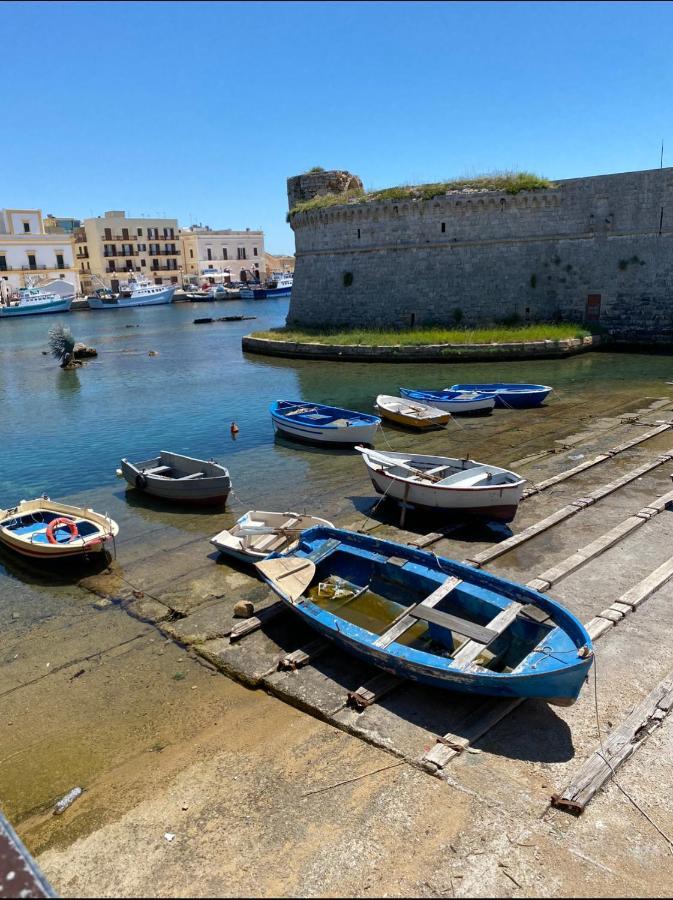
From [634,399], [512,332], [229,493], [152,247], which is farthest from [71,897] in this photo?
[152,247]

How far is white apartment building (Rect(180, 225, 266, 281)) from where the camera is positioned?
84.4 m

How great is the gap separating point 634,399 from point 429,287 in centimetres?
1205

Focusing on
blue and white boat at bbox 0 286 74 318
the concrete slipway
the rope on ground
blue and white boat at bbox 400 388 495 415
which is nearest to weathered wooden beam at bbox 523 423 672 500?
the concrete slipway

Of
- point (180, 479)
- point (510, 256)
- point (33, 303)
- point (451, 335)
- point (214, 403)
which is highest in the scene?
point (510, 256)

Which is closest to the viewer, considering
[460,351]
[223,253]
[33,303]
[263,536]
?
[263,536]

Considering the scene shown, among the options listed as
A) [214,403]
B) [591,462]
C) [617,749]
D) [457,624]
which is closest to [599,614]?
[457,624]

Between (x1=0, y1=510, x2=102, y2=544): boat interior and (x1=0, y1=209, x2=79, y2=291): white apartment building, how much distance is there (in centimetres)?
6887

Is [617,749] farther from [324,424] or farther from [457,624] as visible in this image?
[324,424]

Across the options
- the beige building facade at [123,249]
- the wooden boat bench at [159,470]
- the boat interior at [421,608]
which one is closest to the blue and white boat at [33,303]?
the beige building facade at [123,249]

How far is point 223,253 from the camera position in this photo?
284ft

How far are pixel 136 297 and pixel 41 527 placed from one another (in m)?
64.1

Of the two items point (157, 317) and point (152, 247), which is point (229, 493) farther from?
point (152, 247)

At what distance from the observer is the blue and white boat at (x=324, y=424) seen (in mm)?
13719

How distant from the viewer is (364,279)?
2870 cm
